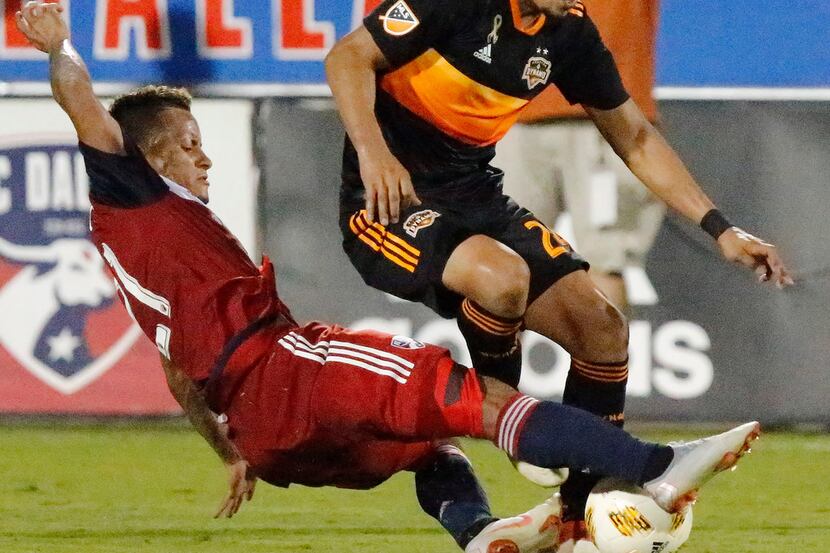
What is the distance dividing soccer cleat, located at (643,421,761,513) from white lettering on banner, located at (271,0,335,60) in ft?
16.5

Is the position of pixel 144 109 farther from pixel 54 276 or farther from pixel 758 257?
pixel 54 276

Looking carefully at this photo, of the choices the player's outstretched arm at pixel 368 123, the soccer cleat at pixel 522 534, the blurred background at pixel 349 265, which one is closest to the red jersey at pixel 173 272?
the player's outstretched arm at pixel 368 123

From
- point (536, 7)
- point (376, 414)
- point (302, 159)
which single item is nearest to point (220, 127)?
point (302, 159)

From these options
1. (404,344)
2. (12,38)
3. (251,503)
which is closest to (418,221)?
(404,344)

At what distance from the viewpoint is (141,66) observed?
29.6 feet

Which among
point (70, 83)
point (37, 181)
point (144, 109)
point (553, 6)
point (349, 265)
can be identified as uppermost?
point (553, 6)

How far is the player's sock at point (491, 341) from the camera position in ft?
16.4

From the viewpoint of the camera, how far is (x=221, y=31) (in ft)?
29.5

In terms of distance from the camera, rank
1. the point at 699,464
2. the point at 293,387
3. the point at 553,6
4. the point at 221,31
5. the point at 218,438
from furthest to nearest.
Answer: the point at 221,31
the point at 553,6
the point at 218,438
the point at 293,387
the point at 699,464

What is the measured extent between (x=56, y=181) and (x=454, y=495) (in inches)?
163

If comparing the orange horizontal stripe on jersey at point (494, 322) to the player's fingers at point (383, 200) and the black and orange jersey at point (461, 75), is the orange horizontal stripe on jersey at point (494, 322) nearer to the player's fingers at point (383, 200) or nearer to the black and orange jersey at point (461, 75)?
the black and orange jersey at point (461, 75)

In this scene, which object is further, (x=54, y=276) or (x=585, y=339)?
(x=54, y=276)

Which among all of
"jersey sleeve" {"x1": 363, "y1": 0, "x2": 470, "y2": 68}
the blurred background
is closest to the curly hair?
"jersey sleeve" {"x1": 363, "y1": 0, "x2": 470, "y2": 68}

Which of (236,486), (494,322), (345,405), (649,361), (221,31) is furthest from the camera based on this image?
(221,31)
